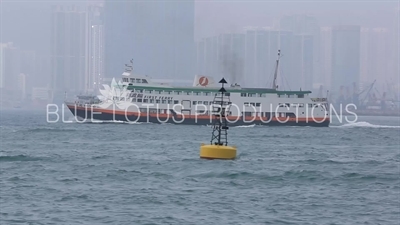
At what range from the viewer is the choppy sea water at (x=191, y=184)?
2262 centimetres

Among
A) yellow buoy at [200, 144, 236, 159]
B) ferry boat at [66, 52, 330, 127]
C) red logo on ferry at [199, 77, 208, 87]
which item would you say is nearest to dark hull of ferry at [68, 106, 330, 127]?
ferry boat at [66, 52, 330, 127]

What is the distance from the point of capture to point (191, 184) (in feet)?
94.6

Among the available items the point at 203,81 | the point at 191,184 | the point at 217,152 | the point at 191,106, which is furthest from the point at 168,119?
the point at 191,184

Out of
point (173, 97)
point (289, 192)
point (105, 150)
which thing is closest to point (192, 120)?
point (173, 97)

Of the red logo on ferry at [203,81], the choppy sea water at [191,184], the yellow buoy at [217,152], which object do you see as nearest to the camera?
the choppy sea water at [191,184]

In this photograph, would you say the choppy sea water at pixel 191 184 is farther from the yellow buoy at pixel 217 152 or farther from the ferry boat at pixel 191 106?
the ferry boat at pixel 191 106

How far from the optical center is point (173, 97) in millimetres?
78000

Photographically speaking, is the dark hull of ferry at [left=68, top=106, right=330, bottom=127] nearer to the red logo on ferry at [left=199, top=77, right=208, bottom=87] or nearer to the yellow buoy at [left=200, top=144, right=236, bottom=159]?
the red logo on ferry at [left=199, top=77, right=208, bottom=87]

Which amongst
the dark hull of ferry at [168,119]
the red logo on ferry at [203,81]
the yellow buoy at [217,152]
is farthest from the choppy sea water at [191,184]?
the red logo on ferry at [203,81]

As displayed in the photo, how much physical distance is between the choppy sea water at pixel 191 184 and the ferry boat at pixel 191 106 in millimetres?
27663

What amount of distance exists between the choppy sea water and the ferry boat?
2766 cm

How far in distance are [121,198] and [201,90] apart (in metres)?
52.9

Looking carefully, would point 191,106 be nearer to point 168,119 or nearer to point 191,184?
point 168,119

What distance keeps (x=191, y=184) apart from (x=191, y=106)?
4926cm
